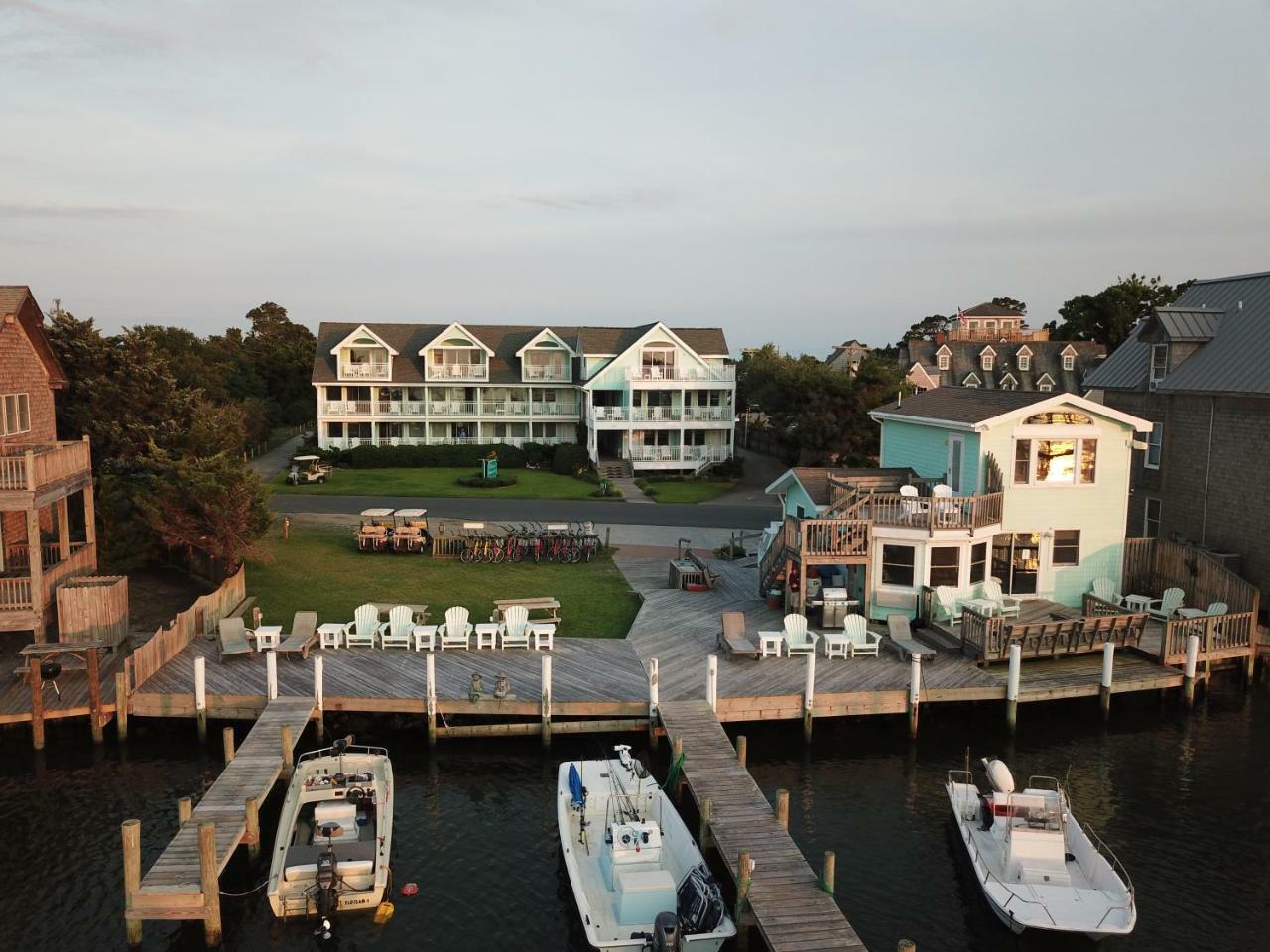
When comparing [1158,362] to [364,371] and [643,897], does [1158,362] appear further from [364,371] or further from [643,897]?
[364,371]

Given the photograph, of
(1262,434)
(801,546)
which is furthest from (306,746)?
(1262,434)

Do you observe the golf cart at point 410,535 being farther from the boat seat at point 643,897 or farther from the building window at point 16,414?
the boat seat at point 643,897

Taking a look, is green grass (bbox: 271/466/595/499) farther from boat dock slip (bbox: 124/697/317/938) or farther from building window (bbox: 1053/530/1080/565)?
boat dock slip (bbox: 124/697/317/938)

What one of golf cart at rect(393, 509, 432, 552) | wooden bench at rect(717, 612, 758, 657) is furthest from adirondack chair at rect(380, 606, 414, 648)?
golf cart at rect(393, 509, 432, 552)

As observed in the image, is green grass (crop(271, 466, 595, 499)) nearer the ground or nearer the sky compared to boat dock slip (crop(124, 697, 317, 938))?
nearer the sky

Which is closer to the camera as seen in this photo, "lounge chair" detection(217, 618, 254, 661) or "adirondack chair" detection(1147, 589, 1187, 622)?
"lounge chair" detection(217, 618, 254, 661)

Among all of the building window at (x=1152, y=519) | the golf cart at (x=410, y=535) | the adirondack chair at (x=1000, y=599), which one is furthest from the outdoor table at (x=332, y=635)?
the building window at (x=1152, y=519)
